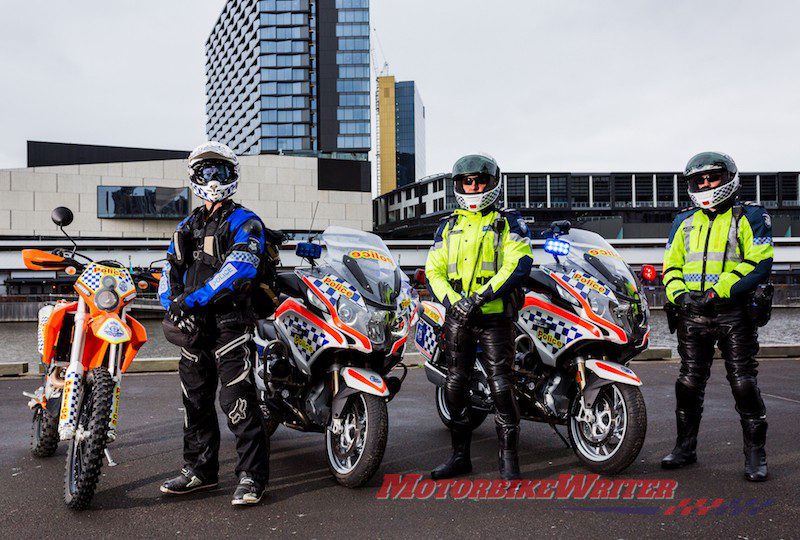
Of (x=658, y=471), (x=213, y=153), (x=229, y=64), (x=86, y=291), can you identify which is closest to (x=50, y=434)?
(x=86, y=291)

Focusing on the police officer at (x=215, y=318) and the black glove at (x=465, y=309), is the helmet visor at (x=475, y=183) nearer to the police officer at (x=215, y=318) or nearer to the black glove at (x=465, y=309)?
the black glove at (x=465, y=309)

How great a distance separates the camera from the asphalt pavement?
315 cm

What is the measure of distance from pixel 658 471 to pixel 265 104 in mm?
101699

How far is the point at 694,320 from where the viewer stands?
13.3 ft

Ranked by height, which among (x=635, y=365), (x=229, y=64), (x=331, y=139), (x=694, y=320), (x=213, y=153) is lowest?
(x=635, y=365)

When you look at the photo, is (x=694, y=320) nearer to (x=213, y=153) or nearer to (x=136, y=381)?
(x=213, y=153)

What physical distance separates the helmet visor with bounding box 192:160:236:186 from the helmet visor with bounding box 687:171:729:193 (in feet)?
9.54

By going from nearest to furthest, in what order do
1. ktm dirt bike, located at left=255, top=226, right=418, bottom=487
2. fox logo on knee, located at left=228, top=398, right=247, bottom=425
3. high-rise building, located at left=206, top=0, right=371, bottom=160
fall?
fox logo on knee, located at left=228, top=398, right=247, bottom=425
ktm dirt bike, located at left=255, top=226, right=418, bottom=487
high-rise building, located at left=206, top=0, right=371, bottom=160

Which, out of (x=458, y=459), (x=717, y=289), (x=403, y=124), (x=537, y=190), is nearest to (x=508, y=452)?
(x=458, y=459)

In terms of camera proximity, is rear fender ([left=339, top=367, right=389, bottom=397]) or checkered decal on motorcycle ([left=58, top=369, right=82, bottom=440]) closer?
checkered decal on motorcycle ([left=58, top=369, right=82, bottom=440])

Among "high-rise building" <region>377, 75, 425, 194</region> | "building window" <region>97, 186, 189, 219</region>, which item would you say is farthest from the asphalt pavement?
"high-rise building" <region>377, 75, 425, 194</region>

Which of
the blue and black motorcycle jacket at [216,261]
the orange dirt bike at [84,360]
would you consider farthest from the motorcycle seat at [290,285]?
the orange dirt bike at [84,360]

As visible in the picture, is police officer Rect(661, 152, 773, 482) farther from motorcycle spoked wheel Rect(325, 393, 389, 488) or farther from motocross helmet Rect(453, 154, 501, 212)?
motorcycle spoked wheel Rect(325, 393, 389, 488)

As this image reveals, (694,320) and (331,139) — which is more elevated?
(331,139)
